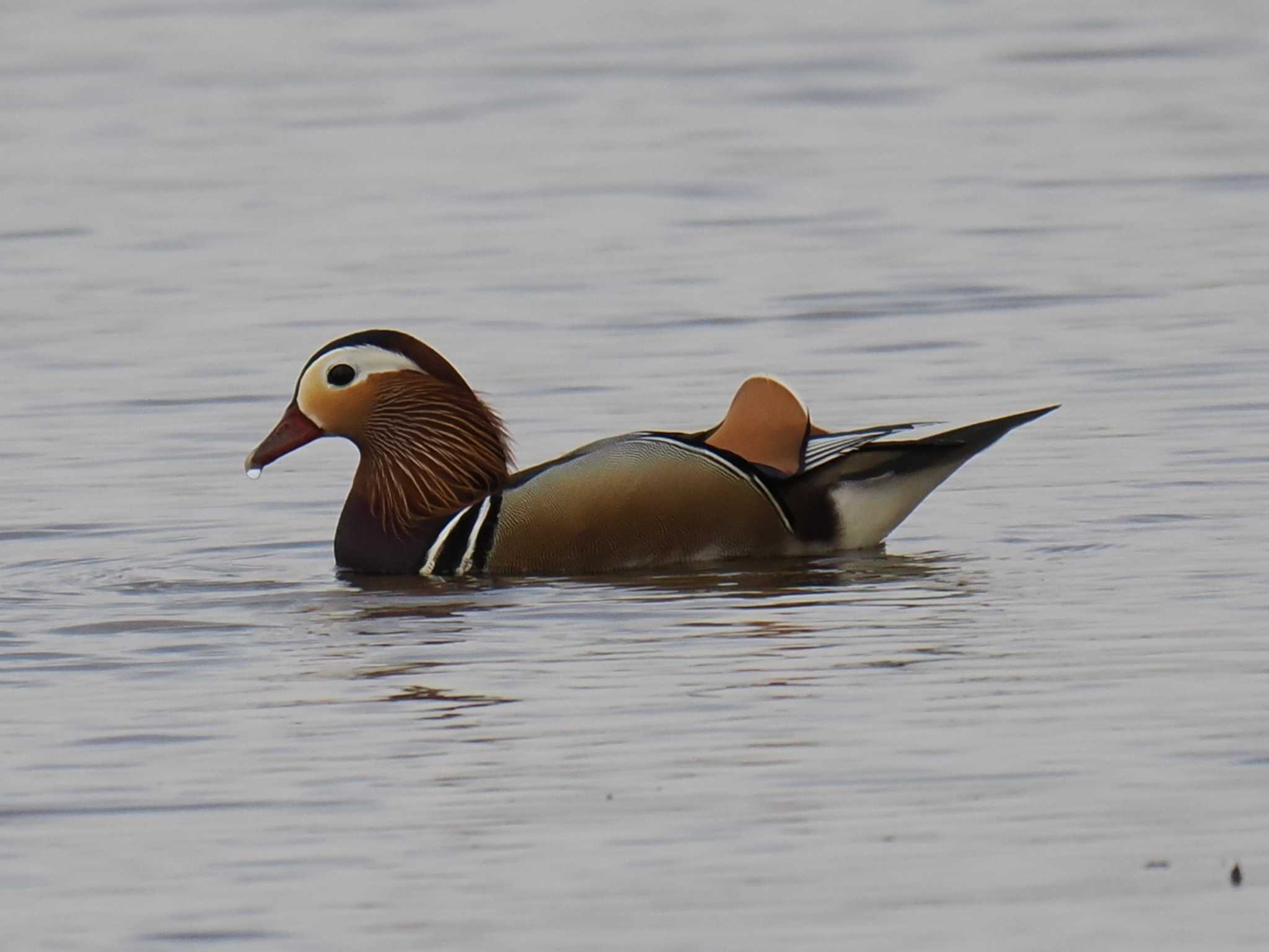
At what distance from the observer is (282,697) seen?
8.60 meters

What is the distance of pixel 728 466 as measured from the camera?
423 inches

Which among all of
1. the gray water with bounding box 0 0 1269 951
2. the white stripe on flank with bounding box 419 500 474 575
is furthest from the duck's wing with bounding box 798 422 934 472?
the white stripe on flank with bounding box 419 500 474 575

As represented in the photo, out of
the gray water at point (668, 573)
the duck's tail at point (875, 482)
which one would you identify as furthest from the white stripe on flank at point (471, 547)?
the duck's tail at point (875, 482)

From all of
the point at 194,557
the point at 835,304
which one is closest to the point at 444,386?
the point at 194,557

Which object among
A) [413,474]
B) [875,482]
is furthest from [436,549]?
[875,482]

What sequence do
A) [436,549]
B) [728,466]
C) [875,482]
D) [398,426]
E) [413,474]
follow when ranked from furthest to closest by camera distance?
[398,426] < [413,474] < [436,549] < [875,482] < [728,466]

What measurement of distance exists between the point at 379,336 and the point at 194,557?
1084 mm

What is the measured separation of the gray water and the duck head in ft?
1.41

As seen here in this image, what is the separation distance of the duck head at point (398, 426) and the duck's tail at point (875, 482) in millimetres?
1291

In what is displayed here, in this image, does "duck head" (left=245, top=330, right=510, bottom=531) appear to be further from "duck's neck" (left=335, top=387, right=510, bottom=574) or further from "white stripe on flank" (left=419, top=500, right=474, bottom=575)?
"white stripe on flank" (left=419, top=500, right=474, bottom=575)

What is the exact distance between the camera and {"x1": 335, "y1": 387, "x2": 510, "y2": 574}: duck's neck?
11.1 meters

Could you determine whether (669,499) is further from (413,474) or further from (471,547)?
(413,474)

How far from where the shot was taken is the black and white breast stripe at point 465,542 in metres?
10.9

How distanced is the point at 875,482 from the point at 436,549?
1.57m
